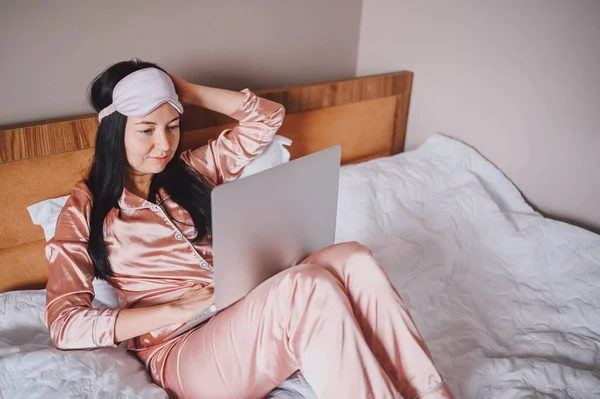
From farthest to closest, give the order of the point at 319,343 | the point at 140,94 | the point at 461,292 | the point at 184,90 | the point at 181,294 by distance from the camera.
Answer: the point at 461,292 < the point at 184,90 < the point at 181,294 < the point at 140,94 < the point at 319,343

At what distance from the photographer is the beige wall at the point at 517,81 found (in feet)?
5.65

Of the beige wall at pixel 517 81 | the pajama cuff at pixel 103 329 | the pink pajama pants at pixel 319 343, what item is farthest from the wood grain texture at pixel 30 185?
the beige wall at pixel 517 81

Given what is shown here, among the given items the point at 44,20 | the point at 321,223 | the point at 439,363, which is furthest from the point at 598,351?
the point at 44,20

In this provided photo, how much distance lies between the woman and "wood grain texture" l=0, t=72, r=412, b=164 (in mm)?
208

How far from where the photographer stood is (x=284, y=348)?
106 cm

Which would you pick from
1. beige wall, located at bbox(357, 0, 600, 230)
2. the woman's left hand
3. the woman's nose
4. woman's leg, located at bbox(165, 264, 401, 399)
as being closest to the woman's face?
the woman's nose

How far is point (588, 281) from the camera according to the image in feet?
5.11

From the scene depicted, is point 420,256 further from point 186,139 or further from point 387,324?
point 186,139

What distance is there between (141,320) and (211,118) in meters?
0.78

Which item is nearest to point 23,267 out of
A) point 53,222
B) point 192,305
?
point 53,222

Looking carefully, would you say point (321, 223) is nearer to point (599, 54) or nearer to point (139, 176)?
point (139, 176)

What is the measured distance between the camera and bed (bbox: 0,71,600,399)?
117cm

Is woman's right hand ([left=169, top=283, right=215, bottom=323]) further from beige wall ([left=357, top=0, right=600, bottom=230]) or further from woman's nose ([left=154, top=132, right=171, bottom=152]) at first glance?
beige wall ([left=357, top=0, right=600, bottom=230])

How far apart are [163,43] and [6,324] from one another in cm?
95
